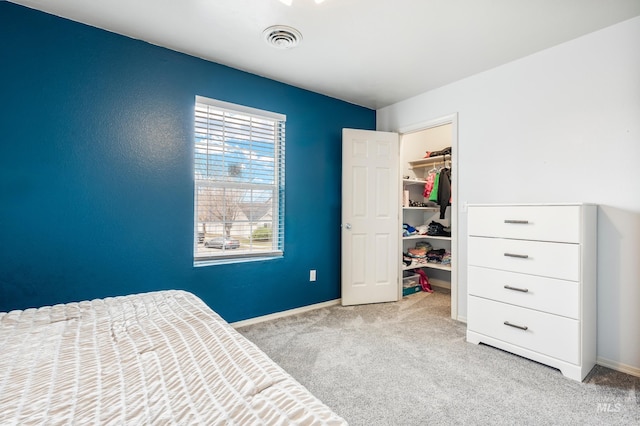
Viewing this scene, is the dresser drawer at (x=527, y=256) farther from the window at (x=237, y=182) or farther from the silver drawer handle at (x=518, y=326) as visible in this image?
the window at (x=237, y=182)

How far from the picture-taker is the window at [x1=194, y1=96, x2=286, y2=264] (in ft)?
8.84

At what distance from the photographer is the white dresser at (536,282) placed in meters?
1.96

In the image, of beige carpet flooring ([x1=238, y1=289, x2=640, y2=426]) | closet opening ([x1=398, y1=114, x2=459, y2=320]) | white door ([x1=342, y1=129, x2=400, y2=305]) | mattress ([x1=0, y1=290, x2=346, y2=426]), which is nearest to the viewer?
mattress ([x1=0, y1=290, x2=346, y2=426])

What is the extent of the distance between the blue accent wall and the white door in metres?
0.95

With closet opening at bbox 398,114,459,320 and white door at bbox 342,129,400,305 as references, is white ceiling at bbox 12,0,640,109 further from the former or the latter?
closet opening at bbox 398,114,459,320

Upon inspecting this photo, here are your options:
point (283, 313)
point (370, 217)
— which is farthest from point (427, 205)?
point (283, 313)

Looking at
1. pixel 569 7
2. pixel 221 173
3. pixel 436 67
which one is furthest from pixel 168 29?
pixel 569 7

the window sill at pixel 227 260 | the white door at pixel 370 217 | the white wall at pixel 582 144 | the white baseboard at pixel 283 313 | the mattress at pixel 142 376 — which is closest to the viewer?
the mattress at pixel 142 376

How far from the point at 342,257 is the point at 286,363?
1503 millimetres

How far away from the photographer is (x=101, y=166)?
2201mm

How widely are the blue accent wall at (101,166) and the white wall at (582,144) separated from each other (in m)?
2.15

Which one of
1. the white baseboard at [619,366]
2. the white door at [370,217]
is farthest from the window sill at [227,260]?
the white baseboard at [619,366]

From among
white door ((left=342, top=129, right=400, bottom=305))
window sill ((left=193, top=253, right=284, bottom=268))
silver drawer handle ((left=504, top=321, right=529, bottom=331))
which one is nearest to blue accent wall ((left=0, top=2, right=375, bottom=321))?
window sill ((left=193, top=253, right=284, bottom=268))

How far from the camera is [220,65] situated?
8.98 feet
